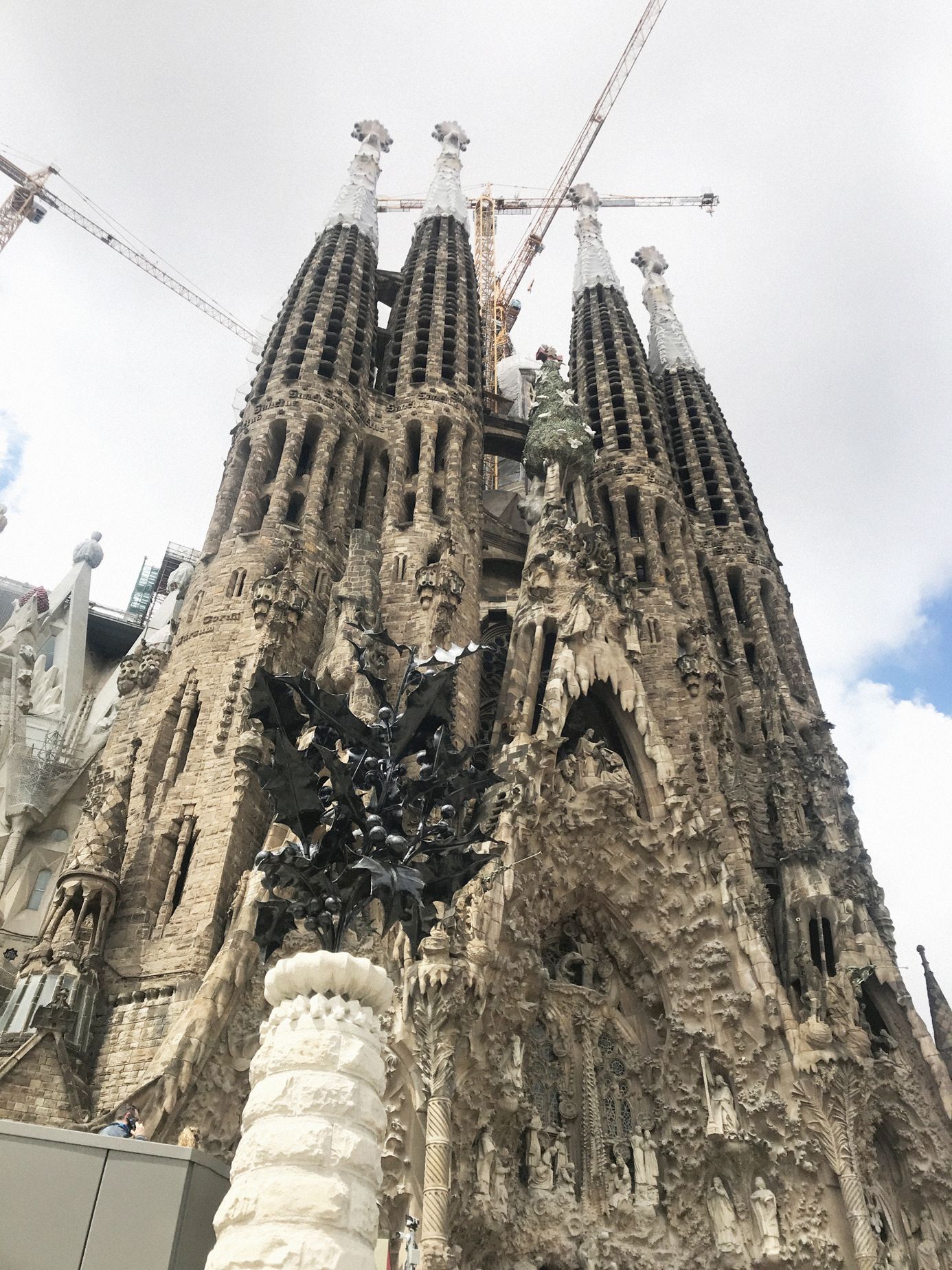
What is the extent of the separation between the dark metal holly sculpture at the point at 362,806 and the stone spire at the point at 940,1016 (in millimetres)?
12949

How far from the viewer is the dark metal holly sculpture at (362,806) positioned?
7898 millimetres

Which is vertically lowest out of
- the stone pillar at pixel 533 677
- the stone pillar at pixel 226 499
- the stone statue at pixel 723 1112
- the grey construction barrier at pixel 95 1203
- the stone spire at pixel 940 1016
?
the grey construction barrier at pixel 95 1203

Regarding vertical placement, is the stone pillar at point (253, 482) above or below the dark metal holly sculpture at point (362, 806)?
above

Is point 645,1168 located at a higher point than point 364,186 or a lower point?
lower

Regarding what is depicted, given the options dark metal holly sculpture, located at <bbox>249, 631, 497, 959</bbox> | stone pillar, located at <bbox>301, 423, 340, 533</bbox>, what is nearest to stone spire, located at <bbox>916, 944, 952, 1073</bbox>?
dark metal holly sculpture, located at <bbox>249, 631, 497, 959</bbox>

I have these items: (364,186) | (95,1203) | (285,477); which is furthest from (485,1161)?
(364,186)

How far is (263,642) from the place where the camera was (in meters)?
17.5

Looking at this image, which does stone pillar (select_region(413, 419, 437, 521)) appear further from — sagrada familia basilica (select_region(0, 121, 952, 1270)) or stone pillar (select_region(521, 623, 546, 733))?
stone pillar (select_region(521, 623, 546, 733))

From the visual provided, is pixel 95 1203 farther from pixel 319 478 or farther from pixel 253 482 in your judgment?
pixel 319 478

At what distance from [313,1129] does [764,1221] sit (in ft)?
38.0

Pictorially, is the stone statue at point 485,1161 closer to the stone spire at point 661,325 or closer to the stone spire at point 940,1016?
the stone spire at point 940,1016

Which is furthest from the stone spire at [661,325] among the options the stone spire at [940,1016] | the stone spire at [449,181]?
the stone spire at [940,1016]

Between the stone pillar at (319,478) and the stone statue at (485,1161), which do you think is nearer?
the stone statue at (485,1161)

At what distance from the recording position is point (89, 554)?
28.5 m
